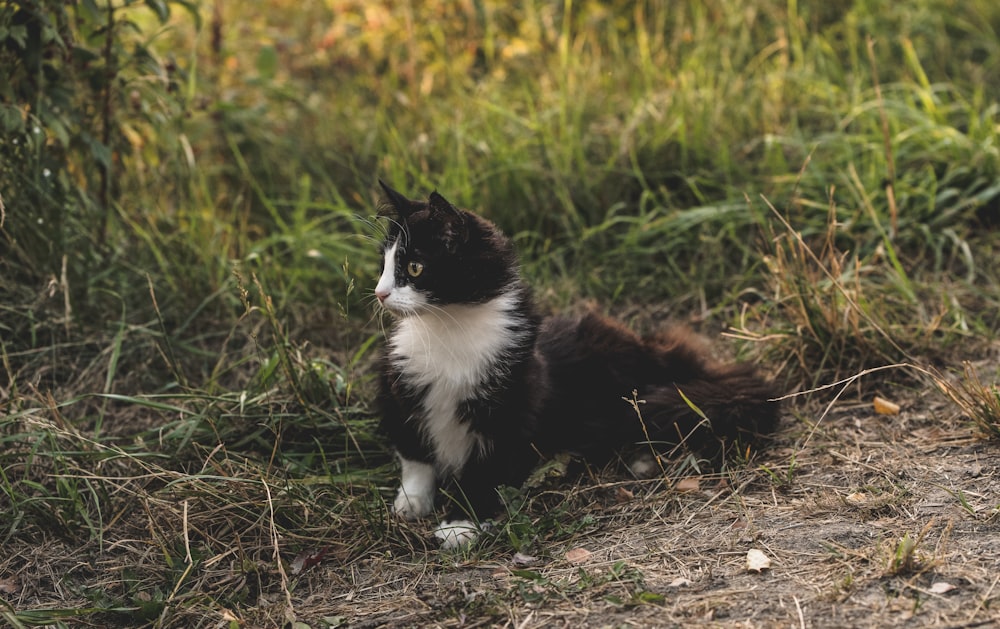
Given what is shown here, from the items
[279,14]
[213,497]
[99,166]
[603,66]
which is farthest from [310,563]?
[279,14]

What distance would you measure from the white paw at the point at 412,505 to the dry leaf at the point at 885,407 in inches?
57.4

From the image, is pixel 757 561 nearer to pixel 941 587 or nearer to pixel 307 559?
pixel 941 587

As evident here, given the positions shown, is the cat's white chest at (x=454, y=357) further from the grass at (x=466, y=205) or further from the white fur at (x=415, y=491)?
the grass at (x=466, y=205)

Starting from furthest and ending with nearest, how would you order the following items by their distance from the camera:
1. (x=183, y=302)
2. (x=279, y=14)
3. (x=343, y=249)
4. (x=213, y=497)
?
(x=279, y=14) < (x=343, y=249) < (x=183, y=302) < (x=213, y=497)

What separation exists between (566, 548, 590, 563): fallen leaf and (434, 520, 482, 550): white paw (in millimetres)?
267

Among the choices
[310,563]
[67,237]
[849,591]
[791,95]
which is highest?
[791,95]

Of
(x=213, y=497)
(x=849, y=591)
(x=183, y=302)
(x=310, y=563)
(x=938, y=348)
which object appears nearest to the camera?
(x=849, y=591)

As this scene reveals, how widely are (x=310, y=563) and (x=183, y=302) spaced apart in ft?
5.04

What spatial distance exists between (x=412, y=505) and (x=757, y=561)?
3.18ft

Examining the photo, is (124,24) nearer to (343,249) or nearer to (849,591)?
(343,249)

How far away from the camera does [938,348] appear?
3311 millimetres

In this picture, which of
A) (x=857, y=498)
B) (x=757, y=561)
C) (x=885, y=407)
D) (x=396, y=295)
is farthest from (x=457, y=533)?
(x=885, y=407)

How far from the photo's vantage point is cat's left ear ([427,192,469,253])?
2.45 metres

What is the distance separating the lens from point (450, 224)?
248 centimetres
